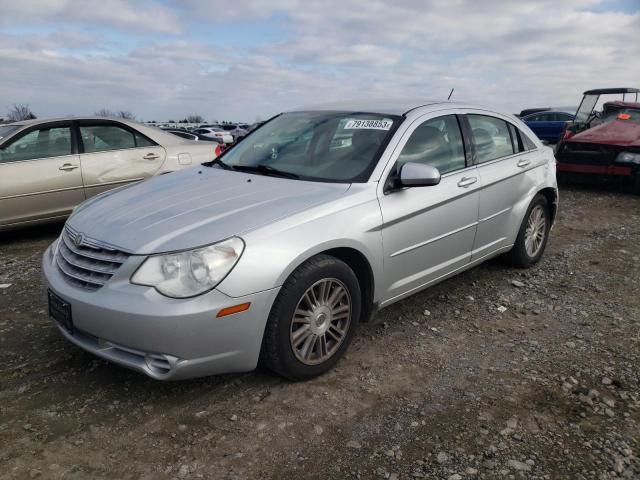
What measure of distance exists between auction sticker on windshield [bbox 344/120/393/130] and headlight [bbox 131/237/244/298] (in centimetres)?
155

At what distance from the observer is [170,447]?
254cm

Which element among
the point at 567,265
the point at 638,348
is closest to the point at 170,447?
the point at 638,348

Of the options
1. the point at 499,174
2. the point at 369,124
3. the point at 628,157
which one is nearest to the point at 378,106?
the point at 369,124

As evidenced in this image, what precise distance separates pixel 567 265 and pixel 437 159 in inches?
92.1

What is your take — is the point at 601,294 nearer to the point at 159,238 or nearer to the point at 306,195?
the point at 306,195

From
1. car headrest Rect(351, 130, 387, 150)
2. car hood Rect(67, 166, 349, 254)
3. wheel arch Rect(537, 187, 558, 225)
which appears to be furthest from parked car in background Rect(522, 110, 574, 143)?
car hood Rect(67, 166, 349, 254)

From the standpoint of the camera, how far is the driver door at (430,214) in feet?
11.2

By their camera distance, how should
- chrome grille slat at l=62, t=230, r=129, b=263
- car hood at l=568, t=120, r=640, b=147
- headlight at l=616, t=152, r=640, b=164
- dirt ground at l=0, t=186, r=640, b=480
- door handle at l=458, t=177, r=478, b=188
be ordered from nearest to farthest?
dirt ground at l=0, t=186, r=640, b=480 < chrome grille slat at l=62, t=230, r=129, b=263 < door handle at l=458, t=177, r=478, b=188 < headlight at l=616, t=152, r=640, b=164 < car hood at l=568, t=120, r=640, b=147

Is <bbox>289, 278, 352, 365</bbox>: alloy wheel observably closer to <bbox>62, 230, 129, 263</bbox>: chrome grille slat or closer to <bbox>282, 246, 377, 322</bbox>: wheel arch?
<bbox>282, 246, 377, 322</bbox>: wheel arch

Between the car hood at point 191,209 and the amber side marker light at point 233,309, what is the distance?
34 centimetres

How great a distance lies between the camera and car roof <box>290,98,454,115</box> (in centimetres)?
395

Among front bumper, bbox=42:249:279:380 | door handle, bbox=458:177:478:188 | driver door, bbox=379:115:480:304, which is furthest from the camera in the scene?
door handle, bbox=458:177:478:188

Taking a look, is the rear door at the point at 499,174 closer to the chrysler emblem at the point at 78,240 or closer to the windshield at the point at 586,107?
the chrysler emblem at the point at 78,240

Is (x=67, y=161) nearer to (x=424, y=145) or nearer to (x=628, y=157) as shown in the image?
(x=424, y=145)
